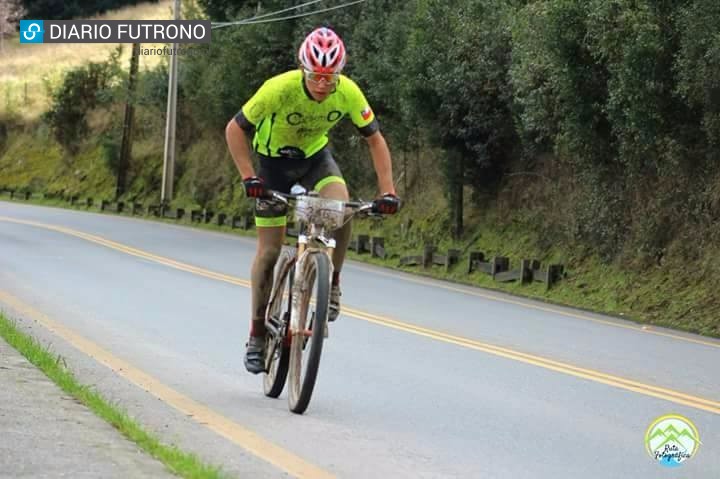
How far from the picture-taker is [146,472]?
5.70 metres

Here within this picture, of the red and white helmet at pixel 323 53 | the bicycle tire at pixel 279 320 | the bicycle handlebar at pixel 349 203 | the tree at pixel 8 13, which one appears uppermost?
the tree at pixel 8 13

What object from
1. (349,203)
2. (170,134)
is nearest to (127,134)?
(170,134)

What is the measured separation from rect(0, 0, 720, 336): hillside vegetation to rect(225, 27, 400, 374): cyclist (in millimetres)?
9080

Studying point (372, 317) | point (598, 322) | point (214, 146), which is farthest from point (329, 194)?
point (214, 146)

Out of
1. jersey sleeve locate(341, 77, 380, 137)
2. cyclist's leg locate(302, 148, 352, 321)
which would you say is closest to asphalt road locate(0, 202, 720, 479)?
cyclist's leg locate(302, 148, 352, 321)

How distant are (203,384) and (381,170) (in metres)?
2.31

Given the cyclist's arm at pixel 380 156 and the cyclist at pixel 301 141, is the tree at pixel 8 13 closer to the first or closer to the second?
the cyclist at pixel 301 141

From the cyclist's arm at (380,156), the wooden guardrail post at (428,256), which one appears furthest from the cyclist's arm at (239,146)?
the wooden guardrail post at (428,256)

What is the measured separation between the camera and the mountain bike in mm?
7828

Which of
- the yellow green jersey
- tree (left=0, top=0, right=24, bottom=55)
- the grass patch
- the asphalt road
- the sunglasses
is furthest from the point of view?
tree (left=0, top=0, right=24, bottom=55)

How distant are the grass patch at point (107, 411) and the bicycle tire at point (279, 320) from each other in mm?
1152

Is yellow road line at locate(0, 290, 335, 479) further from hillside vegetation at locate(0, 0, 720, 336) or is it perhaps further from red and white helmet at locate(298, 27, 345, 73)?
hillside vegetation at locate(0, 0, 720, 336)

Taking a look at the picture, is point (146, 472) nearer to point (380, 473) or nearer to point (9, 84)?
point (380, 473)

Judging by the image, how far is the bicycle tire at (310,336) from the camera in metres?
7.78
